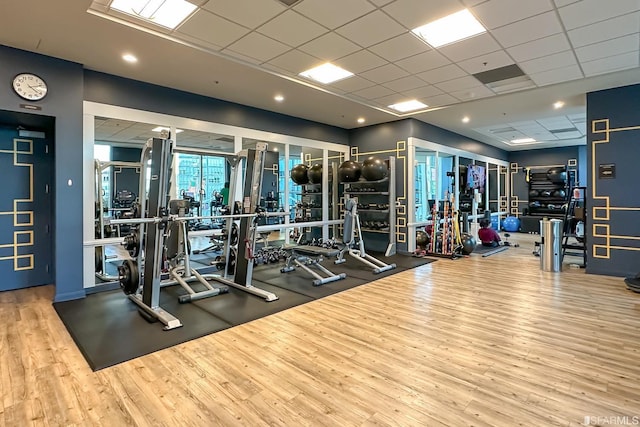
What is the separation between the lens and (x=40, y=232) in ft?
16.0

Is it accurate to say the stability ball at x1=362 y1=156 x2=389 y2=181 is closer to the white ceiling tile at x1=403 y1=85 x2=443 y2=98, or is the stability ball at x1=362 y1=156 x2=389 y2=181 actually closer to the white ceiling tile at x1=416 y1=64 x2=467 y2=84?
the white ceiling tile at x1=403 y1=85 x2=443 y2=98

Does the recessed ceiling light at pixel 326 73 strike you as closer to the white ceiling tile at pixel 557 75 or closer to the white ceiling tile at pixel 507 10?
the white ceiling tile at pixel 507 10

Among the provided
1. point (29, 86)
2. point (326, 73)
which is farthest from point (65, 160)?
point (326, 73)

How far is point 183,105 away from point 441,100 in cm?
463

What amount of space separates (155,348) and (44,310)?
2017mm

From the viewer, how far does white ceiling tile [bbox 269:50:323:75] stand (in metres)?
4.27

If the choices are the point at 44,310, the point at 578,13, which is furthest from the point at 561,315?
the point at 44,310

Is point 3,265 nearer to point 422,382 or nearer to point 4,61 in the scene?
point 4,61

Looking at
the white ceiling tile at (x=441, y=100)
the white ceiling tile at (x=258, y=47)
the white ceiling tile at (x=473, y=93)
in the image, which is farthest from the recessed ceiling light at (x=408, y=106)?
the white ceiling tile at (x=258, y=47)

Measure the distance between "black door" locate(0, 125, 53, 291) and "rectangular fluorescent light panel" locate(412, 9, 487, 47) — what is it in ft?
17.8

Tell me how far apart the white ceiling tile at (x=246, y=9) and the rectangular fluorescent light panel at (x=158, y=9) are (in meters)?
0.24

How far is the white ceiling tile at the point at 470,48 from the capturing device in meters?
3.86

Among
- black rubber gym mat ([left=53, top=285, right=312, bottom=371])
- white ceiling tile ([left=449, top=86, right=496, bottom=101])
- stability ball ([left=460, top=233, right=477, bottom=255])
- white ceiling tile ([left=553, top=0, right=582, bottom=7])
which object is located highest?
white ceiling tile ([left=449, top=86, right=496, bottom=101])

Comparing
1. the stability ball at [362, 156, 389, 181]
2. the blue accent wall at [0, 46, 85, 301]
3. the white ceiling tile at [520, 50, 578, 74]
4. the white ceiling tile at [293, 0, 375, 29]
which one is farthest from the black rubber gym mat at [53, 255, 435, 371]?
the white ceiling tile at [520, 50, 578, 74]
